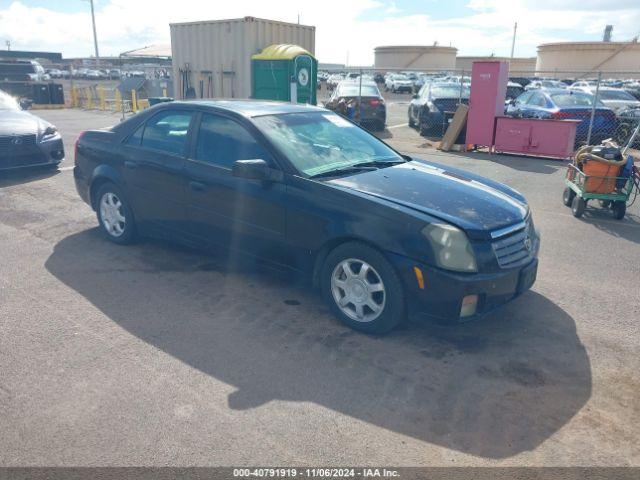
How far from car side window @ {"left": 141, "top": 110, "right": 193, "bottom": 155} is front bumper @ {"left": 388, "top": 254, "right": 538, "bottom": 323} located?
2.46 m

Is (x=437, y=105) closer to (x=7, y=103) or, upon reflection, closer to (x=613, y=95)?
(x=613, y=95)

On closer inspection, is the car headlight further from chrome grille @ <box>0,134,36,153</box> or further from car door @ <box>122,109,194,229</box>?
chrome grille @ <box>0,134,36,153</box>

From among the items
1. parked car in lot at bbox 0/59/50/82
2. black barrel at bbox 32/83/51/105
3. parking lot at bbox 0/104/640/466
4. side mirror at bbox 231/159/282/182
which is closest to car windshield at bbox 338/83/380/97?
parking lot at bbox 0/104/640/466

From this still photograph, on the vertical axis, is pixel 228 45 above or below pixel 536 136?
above

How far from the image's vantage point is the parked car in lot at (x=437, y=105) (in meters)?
15.0

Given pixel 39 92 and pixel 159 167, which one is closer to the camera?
pixel 159 167

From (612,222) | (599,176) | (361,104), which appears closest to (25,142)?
(599,176)

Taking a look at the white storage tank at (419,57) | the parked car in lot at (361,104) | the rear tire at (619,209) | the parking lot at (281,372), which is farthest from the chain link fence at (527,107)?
the white storage tank at (419,57)

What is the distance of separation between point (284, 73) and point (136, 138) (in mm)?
9122

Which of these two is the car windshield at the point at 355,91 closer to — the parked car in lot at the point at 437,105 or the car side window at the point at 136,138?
the parked car in lot at the point at 437,105

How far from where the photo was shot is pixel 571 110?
505 inches

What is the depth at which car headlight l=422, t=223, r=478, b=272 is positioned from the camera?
11.8ft

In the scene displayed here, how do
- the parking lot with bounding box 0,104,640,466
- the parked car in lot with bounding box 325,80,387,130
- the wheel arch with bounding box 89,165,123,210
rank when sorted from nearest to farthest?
the parking lot with bounding box 0,104,640,466, the wheel arch with bounding box 89,165,123,210, the parked car in lot with bounding box 325,80,387,130

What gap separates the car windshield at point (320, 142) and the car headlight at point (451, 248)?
114 cm
